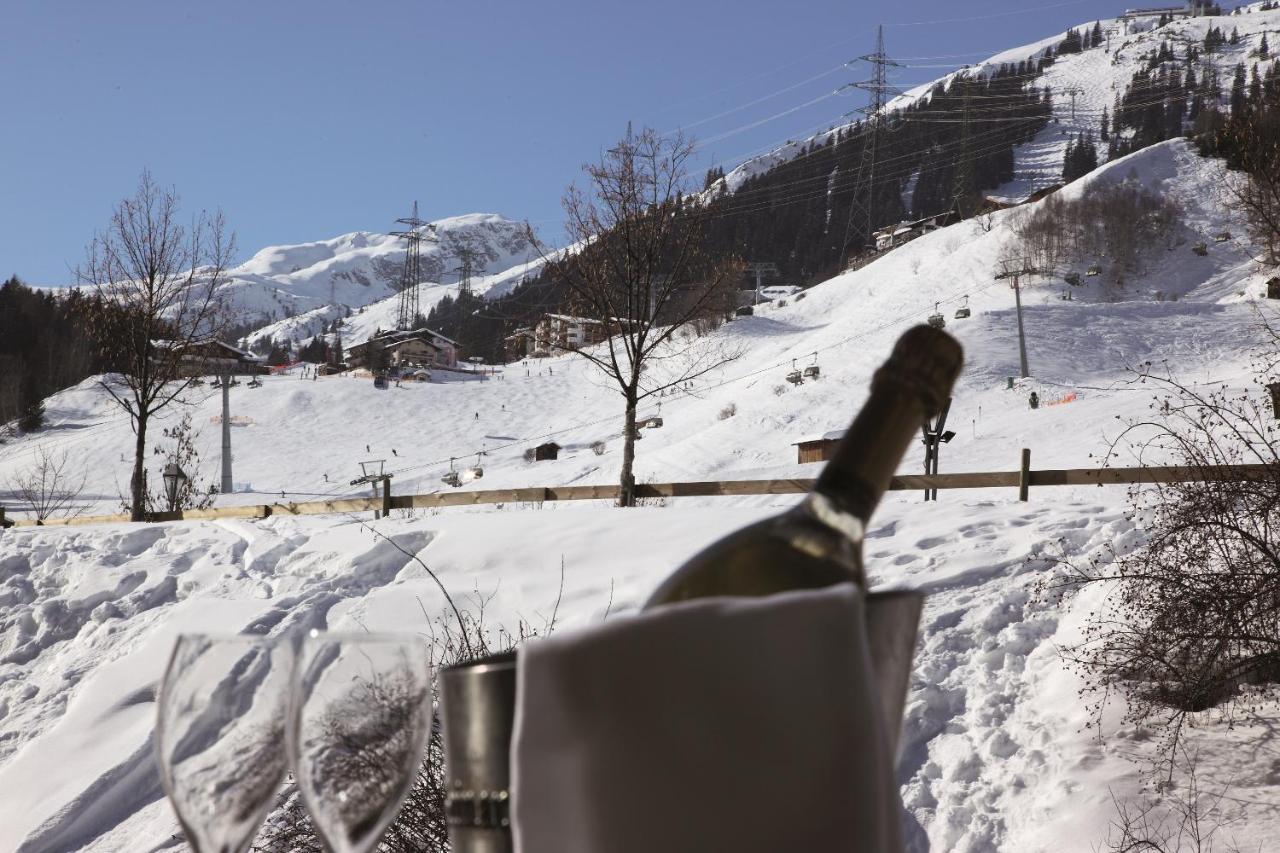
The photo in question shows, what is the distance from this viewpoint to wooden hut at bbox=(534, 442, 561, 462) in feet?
107

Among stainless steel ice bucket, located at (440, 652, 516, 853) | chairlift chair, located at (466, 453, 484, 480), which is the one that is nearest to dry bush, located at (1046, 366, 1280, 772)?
stainless steel ice bucket, located at (440, 652, 516, 853)

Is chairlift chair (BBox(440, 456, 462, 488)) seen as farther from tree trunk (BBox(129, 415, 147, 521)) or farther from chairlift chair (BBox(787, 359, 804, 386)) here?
tree trunk (BBox(129, 415, 147, 521))

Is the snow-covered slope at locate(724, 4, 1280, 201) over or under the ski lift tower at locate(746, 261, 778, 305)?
over

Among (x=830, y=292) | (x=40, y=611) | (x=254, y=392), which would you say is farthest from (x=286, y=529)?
(x=830, y=292)

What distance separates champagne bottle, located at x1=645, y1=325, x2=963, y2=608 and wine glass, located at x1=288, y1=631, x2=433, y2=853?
36cm

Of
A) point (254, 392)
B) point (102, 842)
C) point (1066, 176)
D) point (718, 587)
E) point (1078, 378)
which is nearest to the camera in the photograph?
point (718, 587)

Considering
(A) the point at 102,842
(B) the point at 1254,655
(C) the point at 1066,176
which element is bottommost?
(A) the point at 102,842

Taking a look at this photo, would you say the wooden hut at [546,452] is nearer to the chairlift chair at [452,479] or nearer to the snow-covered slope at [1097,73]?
the chairlift chair at [452,479]

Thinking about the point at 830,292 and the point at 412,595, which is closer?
the point at 412,595

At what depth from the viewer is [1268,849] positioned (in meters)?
3.83

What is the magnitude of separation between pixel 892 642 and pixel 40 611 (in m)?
10.7

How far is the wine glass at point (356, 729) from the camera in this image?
0.81m

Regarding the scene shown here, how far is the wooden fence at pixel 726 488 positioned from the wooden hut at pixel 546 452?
16.5 metres

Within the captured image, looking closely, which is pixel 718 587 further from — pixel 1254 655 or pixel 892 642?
pixel 1254 655
